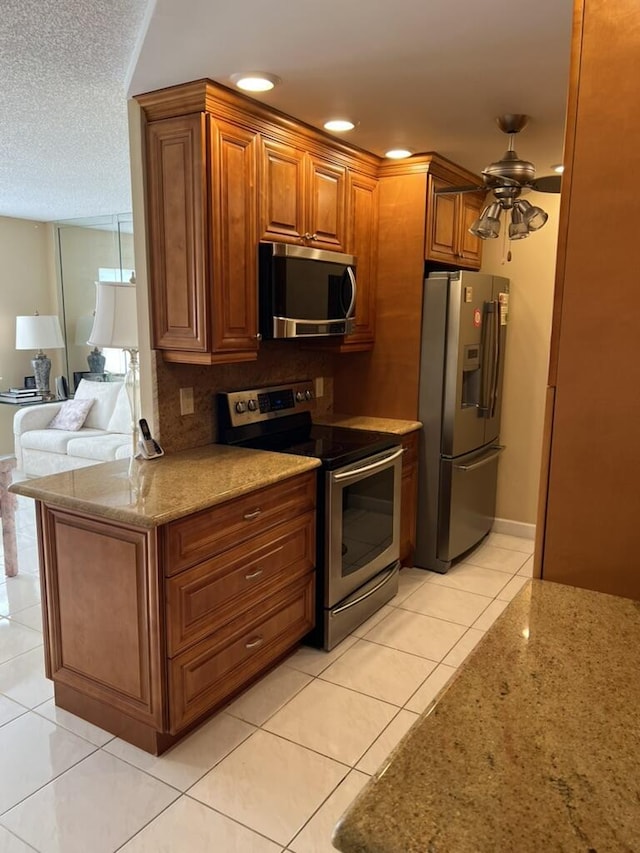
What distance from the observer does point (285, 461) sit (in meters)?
2.71

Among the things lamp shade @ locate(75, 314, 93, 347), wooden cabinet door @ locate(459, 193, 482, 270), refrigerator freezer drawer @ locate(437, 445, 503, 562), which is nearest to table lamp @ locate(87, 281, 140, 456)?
refrigerator freezer drawer @ locate(437, 445, 503, 562)

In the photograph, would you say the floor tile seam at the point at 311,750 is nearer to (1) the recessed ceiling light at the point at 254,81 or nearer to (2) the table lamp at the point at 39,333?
(1) the recessed ceiling light at the point at 254,81

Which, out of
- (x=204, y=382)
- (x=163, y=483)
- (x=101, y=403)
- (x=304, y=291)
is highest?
(x=304, y=291)

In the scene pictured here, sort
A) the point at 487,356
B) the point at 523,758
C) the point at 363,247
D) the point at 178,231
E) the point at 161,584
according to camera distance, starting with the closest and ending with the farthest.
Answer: the point at 523,758
the point at 161,584
the point at 178,231
the point at 363,247
the point at 487,356

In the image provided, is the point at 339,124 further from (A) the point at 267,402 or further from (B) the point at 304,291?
(A) the point at 267,402

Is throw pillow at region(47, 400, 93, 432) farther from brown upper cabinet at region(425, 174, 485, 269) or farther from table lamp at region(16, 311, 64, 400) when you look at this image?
brown upper cabinet at region(425, 174, 485, 269)

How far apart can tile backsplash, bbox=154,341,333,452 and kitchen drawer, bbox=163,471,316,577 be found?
2.02ft

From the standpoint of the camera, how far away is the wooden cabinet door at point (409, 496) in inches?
143

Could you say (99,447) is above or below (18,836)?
above

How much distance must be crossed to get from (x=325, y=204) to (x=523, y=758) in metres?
2.87

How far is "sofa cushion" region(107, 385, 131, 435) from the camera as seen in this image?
5684 millimetres

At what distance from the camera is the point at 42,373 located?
665 centimetres

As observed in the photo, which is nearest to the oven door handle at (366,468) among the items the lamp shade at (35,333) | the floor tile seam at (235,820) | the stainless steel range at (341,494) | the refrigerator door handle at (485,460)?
the stainless steel range at (341,494)

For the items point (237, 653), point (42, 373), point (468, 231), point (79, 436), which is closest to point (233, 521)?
point (237, 653)
